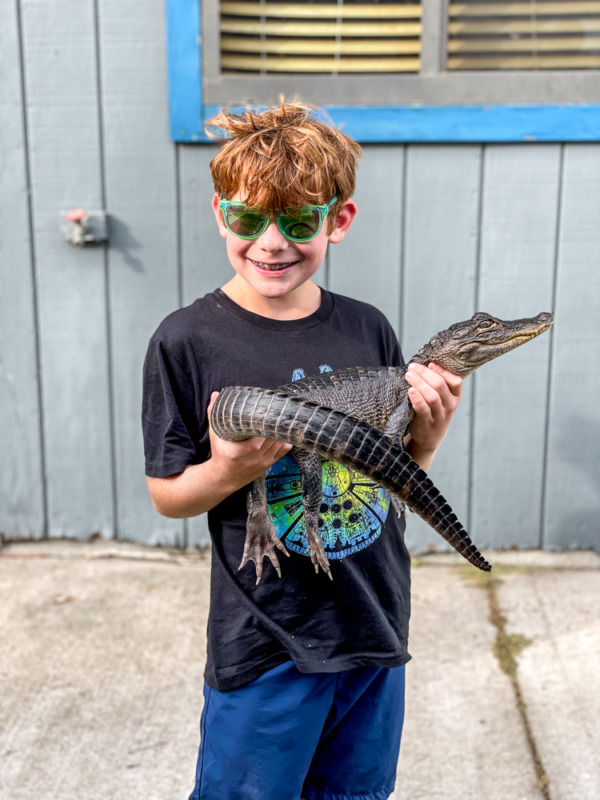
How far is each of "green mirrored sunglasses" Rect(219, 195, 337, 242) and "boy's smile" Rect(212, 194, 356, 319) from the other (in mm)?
10

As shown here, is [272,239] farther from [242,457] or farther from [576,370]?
[576,370]

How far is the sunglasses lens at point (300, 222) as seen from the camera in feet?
5.30

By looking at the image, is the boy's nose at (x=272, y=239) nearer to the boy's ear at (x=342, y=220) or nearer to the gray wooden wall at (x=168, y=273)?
the boy's ear at (x=342, y=220)

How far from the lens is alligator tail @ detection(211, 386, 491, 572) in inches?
54.6

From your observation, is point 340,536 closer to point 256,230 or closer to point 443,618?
point 256,230

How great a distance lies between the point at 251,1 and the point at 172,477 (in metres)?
2.49

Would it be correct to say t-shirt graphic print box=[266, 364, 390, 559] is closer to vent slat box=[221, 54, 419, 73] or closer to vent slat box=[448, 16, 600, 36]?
vent slat box=[221, 54, 419, 73]

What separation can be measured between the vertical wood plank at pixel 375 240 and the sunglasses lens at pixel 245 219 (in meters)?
1.93

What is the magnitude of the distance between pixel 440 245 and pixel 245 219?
2067mm

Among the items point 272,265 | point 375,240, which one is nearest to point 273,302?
point 272,265

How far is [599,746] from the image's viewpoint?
2.54m

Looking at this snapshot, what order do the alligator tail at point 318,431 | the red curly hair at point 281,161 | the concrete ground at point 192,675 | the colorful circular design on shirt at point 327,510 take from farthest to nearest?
the concrete ground at point 192,675
the colorful circular design on shirt at point 327,510
the red curly hair at point 281,161
the alligator tail at point 318,431

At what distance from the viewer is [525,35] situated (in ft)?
11.2

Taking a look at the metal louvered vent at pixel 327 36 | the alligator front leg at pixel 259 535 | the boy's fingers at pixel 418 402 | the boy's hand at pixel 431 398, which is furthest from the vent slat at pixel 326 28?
the alligator front leg at pixel 259 535
